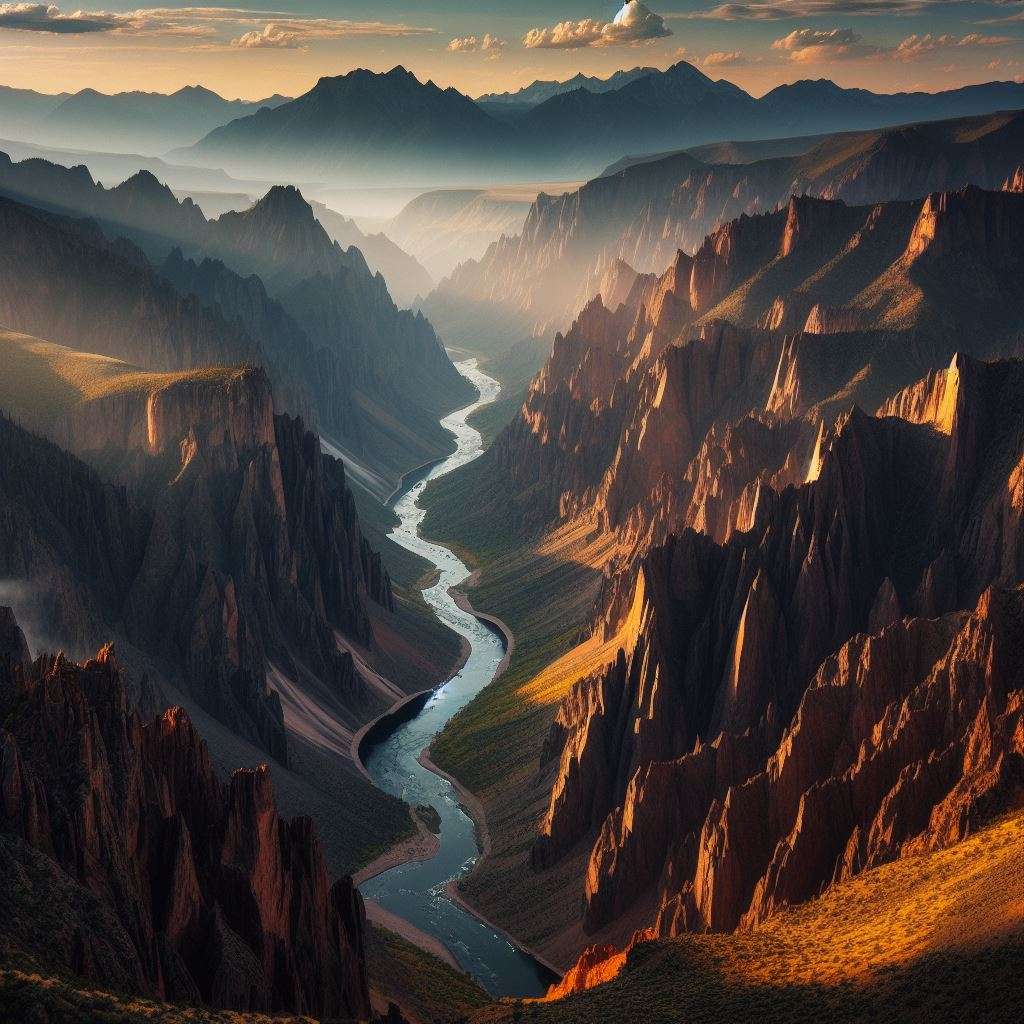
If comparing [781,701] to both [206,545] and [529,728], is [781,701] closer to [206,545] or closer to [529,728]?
[529,728]

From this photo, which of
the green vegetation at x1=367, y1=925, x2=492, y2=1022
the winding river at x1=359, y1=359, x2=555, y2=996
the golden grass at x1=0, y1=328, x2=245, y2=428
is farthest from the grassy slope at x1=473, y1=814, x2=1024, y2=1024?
the golden grass at x1=0, y1=328, x2=245, y2=428

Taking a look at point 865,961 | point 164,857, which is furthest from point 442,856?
point 865,961

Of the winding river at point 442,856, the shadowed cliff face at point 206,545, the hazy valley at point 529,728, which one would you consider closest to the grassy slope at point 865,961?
the hazy valley at point 529,728

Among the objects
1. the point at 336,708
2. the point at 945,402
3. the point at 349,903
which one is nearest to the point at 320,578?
the point at 336,708

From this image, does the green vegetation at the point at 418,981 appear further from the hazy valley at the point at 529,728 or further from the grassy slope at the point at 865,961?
the grassy slope at the point at 865,961

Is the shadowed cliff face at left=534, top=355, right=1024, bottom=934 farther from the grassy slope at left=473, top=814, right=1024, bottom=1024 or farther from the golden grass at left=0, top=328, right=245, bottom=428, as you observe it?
the golden grass at left=0, top=328, right=245, bottom=428

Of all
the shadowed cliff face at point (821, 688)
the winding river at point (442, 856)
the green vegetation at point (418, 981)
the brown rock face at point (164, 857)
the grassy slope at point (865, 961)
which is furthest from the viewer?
the winding river at point (442, 856)

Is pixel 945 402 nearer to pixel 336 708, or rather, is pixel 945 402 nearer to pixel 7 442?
pixel 336 708
